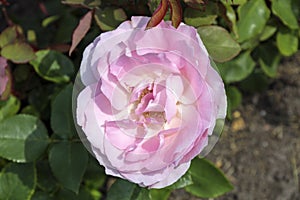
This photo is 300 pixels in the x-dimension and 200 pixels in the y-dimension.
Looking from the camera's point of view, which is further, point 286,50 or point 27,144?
point 286,50

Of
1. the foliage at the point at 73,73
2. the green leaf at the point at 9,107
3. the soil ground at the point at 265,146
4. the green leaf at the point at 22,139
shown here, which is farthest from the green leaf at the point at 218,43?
the soil ground at the point at 265,146

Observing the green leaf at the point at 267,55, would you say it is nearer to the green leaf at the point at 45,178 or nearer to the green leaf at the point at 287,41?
the green leaf at the point at 287,41

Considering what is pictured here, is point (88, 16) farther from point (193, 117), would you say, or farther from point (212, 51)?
point (193, 117)

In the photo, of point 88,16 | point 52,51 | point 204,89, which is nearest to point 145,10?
point 88,16

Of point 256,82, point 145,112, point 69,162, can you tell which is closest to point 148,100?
point 145,112

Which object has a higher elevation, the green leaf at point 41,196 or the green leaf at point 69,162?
the green leaf at point 69,162

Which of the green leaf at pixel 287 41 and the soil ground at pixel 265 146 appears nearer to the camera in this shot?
the green leaf at pixel 287 41

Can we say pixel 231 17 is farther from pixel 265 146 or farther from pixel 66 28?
pixel 265 146
